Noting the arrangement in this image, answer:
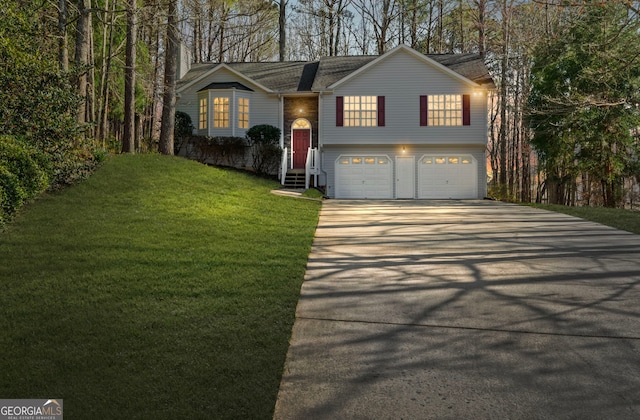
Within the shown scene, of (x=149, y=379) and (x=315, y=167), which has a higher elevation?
(x=315, y=167)

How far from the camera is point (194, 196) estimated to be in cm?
1147

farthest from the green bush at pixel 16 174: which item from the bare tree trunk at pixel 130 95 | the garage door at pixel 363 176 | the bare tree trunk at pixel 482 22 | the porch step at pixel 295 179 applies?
the bare tree trunk at pixel 482 22

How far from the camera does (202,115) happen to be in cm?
2062

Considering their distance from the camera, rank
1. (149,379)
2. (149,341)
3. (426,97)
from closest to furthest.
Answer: (149,379), (149,341), (426,97)

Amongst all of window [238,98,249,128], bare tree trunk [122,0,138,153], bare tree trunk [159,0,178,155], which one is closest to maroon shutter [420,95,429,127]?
window [238,98,249,128]

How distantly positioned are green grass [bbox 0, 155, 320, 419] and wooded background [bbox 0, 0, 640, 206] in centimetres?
338

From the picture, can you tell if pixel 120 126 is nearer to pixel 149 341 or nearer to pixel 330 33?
pixel 330 33

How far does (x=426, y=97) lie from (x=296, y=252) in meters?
13.8

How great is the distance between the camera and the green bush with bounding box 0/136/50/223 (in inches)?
255

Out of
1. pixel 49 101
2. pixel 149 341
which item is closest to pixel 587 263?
pixel 149 341

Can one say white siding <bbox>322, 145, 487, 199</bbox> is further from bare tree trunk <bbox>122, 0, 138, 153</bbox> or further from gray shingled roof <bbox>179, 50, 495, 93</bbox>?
bare tree trunk <bbox>122, 0, 138, 153</bbox>

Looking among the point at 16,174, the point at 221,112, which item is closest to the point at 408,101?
the point at 221,112

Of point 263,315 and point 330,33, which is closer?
point 263,315

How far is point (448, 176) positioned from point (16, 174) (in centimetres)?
1597
